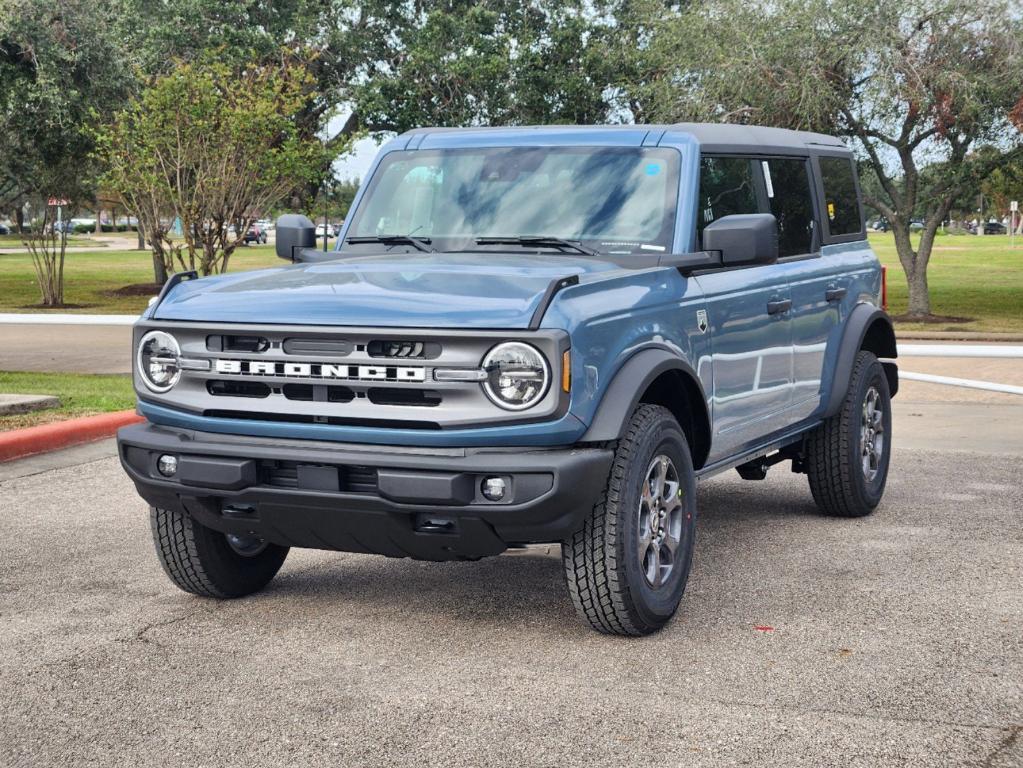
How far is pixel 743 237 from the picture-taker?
19.4 ft

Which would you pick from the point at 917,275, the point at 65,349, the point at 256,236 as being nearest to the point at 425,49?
the point at 917,275

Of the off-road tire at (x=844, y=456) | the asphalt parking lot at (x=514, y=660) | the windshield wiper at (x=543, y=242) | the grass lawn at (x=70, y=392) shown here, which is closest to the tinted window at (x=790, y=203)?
the off-road tire at (x=844, y=456)

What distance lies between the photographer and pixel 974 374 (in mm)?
16969

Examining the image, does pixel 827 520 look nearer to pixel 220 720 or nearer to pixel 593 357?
pixel 593 357

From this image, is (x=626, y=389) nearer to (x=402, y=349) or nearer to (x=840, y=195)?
(x=402, y=349)

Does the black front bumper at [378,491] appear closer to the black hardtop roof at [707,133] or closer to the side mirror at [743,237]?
the side mirror at [743,237]

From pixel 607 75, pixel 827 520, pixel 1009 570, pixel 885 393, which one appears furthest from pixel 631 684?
pixel 607 75

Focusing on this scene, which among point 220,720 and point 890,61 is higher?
point 890,61

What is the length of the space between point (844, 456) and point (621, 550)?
286cm

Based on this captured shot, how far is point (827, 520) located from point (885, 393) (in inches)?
33.7

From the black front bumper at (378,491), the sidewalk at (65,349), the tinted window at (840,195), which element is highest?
the tinted window at (840,195)

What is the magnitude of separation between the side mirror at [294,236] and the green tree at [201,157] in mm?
17324

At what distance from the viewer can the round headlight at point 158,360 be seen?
5477 millimetres

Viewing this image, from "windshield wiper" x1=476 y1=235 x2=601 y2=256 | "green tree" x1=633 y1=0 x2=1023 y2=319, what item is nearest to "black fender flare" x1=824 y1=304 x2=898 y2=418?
"windshield wiper" x1=476 y1=235 x2=601 y2=256
